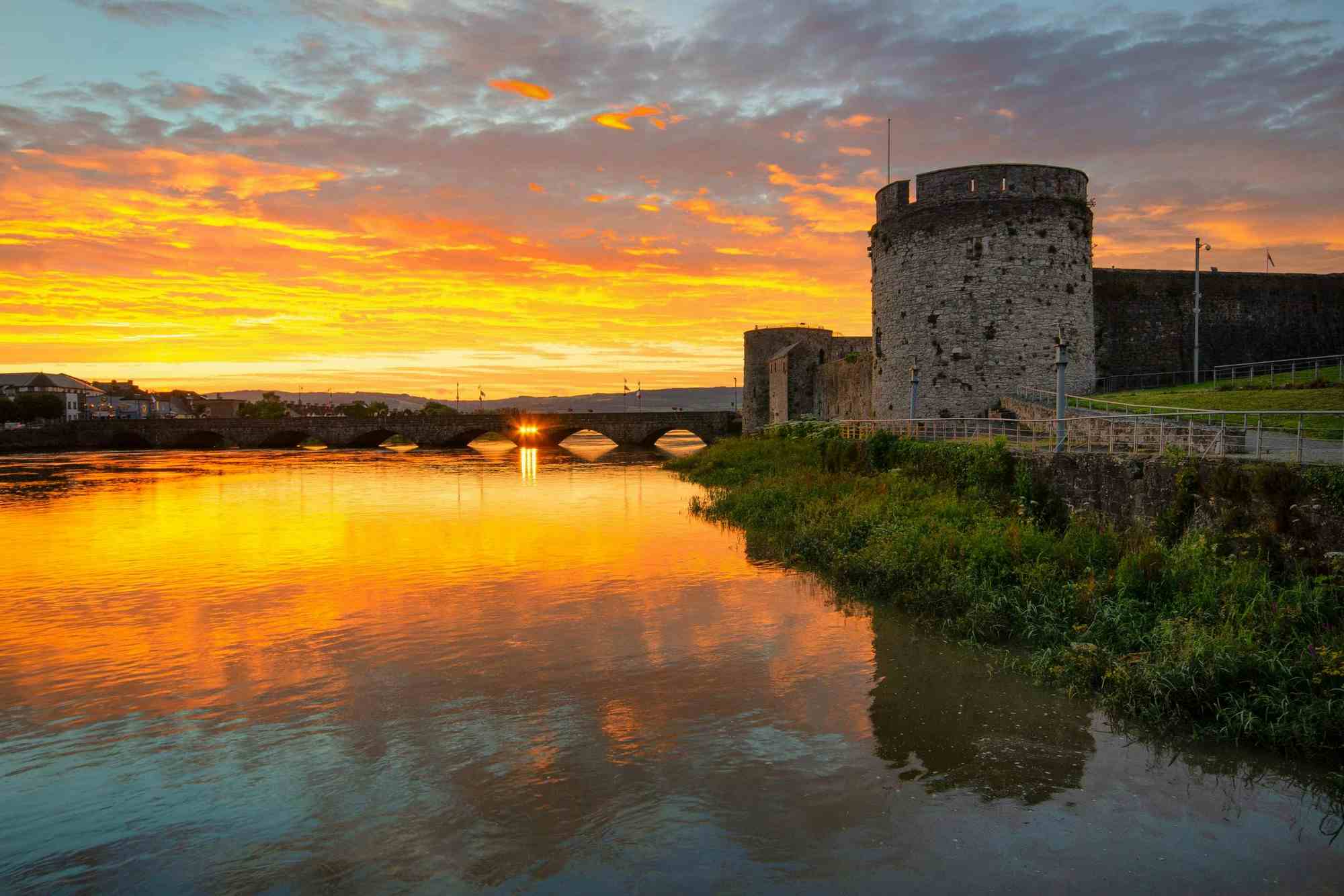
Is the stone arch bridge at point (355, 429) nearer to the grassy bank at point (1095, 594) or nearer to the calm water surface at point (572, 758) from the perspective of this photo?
the grassy bank at point (1095, 594)

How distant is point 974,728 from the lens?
8.87 meters

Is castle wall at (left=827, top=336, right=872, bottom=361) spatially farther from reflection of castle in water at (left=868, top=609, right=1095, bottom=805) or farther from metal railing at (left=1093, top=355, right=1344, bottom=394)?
reflection of castle in water at (left=868, top=609, right=1095, bottom=805)

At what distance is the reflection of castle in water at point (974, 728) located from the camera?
25.4 ft

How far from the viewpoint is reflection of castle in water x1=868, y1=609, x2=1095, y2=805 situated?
25.4 feet

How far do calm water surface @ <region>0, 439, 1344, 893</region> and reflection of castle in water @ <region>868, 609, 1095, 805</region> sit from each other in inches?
1.6

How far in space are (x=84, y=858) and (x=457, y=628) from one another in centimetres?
661

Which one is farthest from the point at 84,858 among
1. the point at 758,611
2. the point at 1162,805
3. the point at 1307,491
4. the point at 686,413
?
the point at 686,413

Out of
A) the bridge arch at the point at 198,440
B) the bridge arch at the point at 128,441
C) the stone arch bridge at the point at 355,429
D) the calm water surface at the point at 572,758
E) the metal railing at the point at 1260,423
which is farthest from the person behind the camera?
the bridge arch at the point at 198,440

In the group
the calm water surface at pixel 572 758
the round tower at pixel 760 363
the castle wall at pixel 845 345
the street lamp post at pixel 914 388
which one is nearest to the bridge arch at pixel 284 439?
the round tower at pixel 760 363

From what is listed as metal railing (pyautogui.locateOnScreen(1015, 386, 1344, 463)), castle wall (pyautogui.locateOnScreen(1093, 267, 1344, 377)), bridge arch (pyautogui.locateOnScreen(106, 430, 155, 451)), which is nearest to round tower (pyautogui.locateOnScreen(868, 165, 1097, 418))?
metal railing (pyautogui.locateOnScreen(1015, 386, 1344, 463))

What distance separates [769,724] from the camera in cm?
904

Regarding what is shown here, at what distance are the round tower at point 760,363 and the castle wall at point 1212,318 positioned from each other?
980 inches

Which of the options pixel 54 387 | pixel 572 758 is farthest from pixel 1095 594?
pixel 54 387

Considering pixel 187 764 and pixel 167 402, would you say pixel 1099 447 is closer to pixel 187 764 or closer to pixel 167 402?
pixel 187 764
